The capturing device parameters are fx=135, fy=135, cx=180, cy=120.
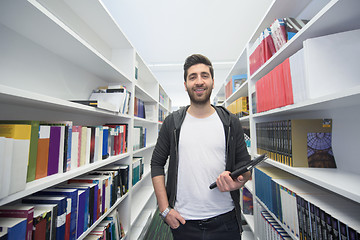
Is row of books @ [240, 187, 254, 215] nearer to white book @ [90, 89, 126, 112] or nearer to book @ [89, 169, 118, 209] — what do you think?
book @ [89, 169, 118, 209]

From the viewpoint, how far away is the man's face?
110cm

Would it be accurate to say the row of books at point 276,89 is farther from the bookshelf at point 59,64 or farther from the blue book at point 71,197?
the blue book at point 71,197

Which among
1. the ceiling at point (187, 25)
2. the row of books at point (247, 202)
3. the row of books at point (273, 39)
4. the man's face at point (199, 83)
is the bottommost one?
the row of books at point (247, 202)

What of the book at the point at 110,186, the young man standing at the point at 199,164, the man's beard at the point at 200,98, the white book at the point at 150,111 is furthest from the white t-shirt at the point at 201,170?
the white book at the point at 150,111

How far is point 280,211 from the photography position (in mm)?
1045

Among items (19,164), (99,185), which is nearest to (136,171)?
(99,185)

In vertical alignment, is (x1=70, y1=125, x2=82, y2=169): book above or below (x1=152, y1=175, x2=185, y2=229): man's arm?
above

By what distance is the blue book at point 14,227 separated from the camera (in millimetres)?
498

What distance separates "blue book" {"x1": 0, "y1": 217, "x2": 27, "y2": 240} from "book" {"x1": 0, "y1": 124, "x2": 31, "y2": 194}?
0.40 ft

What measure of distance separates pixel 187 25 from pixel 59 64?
2161 millimetres

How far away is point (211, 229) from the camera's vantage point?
96cm

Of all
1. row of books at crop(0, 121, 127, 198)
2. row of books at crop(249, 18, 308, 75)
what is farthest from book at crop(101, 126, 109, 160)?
row of books at crop(249, 18, 308, 75)

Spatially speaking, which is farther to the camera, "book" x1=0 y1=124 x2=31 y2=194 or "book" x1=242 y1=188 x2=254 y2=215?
"book" x1=242 y1=188 x2=254 y2=215

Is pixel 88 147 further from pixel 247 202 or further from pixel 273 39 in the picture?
pixel 247 202
